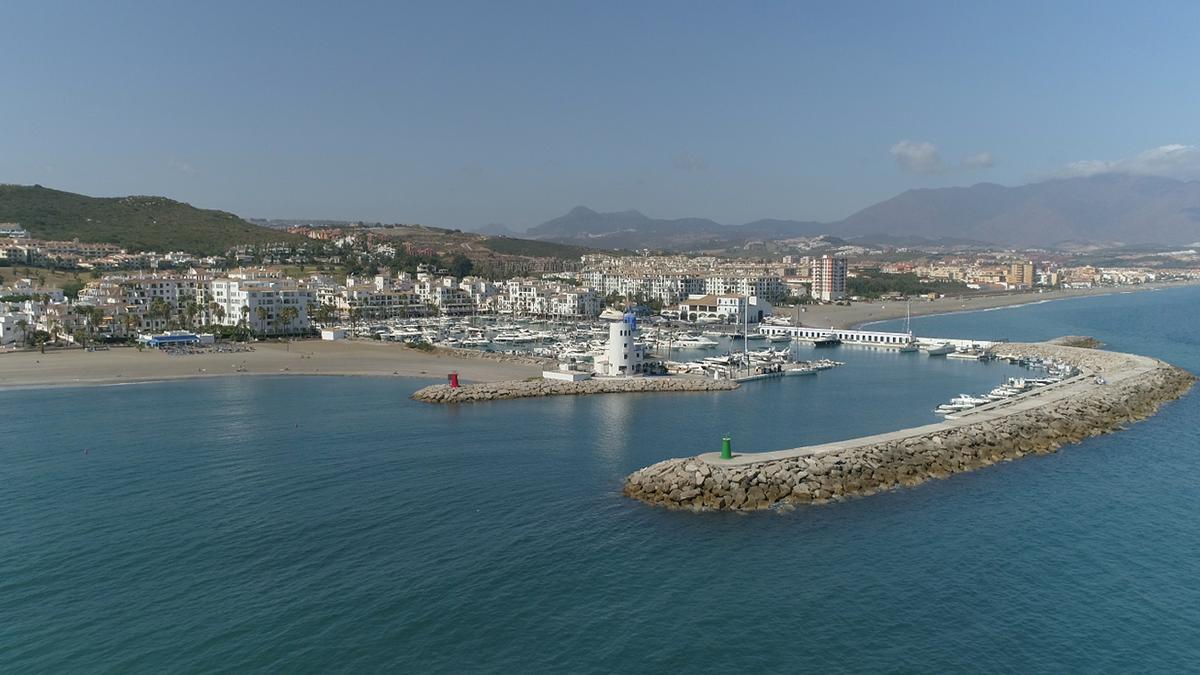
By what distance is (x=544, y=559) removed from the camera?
13.9 metres

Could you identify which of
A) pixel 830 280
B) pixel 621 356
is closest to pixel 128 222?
pixel 830 280

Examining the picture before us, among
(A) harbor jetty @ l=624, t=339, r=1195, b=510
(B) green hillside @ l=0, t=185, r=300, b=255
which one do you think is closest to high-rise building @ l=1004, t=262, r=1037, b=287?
(B) green hillside @ l=0, t=185, r=300, b=255

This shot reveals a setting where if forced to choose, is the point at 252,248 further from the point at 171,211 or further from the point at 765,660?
the point at 765,660

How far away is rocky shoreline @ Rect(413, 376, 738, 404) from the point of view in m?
30.0

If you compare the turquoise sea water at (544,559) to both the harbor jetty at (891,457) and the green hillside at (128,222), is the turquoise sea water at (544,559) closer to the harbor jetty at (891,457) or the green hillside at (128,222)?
the harbor jetty at (891,457)

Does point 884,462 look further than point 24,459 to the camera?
No

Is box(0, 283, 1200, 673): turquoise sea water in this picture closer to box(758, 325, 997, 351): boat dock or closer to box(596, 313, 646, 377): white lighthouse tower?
box(596, 313, 646, 377): white lighthouse tower

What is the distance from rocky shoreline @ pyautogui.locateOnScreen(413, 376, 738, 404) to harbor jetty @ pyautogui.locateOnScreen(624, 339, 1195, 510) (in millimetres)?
11319

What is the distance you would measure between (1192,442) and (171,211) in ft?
370

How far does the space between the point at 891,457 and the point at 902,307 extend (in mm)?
68856

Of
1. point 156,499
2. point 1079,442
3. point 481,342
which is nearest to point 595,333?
point 481,342

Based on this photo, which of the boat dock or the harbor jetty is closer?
the harbor jetty

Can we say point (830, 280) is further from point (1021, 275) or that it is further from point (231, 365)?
point (231, 365)

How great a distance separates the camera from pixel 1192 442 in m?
23.0
